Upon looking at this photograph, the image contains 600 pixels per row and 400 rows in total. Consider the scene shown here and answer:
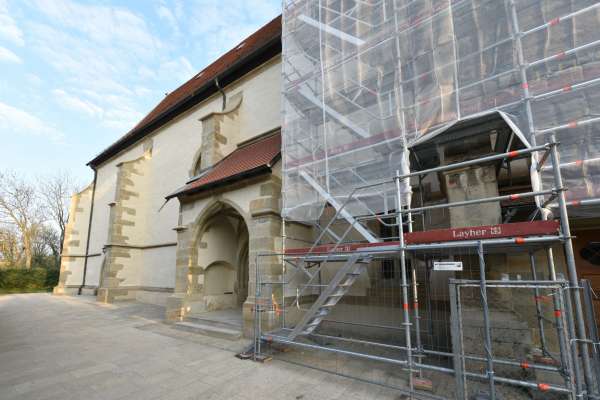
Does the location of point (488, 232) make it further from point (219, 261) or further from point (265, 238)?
point (219, 261)

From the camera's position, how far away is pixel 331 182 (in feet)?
19.8

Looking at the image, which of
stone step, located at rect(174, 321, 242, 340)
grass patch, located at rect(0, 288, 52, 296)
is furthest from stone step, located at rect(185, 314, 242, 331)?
grass patch, located at rect(0, 288, 52, 296)

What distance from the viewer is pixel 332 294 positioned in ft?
15.3

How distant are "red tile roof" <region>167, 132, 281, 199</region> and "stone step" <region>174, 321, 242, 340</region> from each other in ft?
11.8

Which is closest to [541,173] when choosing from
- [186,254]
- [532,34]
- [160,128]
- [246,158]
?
[532,34]

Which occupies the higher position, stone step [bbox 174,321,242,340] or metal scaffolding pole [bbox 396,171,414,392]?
metal scaffolding pole [bbox 396,171,414,392]

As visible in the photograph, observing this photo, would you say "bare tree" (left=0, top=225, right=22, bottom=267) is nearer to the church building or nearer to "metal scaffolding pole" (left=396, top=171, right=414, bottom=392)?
the church building

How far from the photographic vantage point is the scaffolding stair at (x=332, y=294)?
4.42m

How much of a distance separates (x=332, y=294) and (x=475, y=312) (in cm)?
204

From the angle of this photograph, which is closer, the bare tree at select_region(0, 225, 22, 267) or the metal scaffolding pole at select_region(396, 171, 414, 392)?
the metal scaffolding pole at select_region(396, 171, 414, 392)

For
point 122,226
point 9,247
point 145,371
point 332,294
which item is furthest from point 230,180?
point 9,247

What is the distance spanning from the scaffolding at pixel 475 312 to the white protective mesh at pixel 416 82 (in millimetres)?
551

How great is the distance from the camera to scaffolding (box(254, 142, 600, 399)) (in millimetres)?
2932

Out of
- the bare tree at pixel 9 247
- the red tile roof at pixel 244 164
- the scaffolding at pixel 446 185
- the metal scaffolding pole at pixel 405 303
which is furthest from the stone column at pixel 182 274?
the bare tree at pixel 9 247
